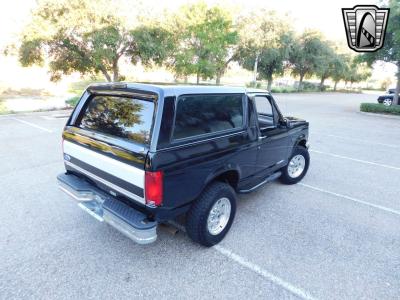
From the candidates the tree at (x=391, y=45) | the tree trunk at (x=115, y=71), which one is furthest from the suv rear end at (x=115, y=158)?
the tree at (x=391, y=45)

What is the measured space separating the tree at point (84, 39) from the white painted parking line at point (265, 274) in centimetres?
1207

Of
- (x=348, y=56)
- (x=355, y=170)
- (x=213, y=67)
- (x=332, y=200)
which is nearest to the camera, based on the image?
(x=332, y=200)

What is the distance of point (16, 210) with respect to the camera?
376 cm

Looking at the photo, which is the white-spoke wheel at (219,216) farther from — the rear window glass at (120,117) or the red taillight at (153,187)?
the rear window glass at (120,117)

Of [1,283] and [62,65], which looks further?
[62,65]

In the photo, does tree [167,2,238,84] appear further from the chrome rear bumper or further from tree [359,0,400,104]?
the chrome rear bumper

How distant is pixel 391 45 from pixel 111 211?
1820 centimetres

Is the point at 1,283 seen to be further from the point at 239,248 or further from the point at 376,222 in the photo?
the point at 376,222

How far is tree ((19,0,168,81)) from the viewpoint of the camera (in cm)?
1184

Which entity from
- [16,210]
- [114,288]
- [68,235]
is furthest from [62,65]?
[114,288]

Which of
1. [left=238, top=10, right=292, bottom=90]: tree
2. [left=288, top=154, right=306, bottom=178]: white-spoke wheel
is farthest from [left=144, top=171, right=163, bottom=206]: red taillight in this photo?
[left=238, top=10, right=292, bottom=90]: tree

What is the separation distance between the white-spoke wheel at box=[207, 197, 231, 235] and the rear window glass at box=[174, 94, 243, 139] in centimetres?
87

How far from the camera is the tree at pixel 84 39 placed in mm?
11836

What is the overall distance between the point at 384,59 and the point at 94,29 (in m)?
16.0
